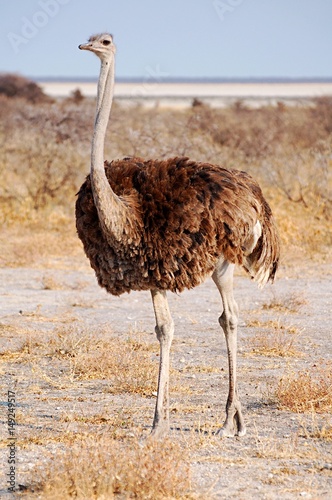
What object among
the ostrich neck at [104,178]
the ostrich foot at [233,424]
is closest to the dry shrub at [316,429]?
the ostrich foot at [233,424]

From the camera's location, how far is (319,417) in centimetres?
579

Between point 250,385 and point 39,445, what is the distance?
1860 millimetres

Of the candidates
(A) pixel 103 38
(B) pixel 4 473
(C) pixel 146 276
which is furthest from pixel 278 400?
(A) pixel 103 38

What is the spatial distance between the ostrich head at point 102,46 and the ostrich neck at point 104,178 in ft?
0.12

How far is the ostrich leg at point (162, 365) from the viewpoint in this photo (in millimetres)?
5336

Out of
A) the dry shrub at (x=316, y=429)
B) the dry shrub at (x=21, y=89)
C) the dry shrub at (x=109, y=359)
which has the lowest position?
the dry shrub at (x=316, y=429)

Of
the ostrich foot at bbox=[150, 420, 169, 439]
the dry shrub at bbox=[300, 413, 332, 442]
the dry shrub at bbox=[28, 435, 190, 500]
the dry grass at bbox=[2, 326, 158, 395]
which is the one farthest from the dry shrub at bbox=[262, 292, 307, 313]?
the dry shrub at bbox=[28, 435, 190, 500]

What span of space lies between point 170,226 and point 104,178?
463 mm

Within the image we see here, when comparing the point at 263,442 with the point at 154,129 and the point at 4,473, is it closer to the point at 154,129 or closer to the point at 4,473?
the point at 4,473

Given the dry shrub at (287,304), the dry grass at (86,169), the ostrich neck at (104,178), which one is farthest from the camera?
the dry grass at (86,169)

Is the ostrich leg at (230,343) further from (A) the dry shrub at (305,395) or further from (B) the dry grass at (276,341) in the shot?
(B) the dry grass at (276,341)

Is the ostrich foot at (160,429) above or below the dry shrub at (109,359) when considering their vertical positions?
below

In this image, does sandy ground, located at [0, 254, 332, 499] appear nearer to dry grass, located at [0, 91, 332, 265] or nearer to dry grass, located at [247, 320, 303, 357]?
dry grass, located at [247, 320, 303, 357]

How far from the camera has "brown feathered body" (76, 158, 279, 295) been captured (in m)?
5.33
